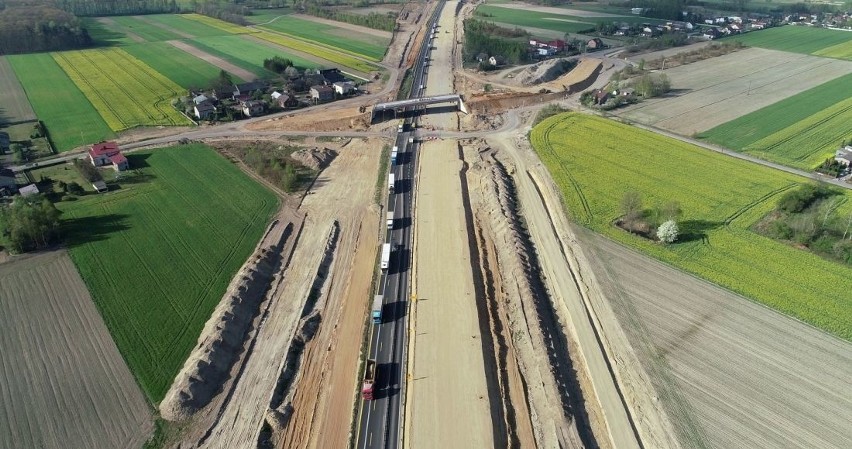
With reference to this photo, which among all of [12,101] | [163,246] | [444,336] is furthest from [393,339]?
[12,101]

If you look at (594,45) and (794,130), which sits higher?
(594,45)

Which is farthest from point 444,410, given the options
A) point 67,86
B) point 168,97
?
point 67,86

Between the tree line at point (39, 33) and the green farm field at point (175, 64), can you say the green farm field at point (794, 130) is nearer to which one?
the green farm field at point (175, 64)

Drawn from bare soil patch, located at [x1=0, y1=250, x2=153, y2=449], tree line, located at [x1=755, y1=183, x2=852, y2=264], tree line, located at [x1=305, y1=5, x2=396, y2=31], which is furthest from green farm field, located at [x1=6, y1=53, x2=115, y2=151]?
tree line, located at [x1=755, y1=183, x2=852, y2=264]

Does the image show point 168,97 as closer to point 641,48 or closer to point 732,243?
point 732,243

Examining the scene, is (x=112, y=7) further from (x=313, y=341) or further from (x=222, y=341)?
(x=313, y=341)

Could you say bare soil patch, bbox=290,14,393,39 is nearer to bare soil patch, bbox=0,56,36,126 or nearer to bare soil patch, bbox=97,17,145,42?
bare soil patch, bbox=97,17,145,42
